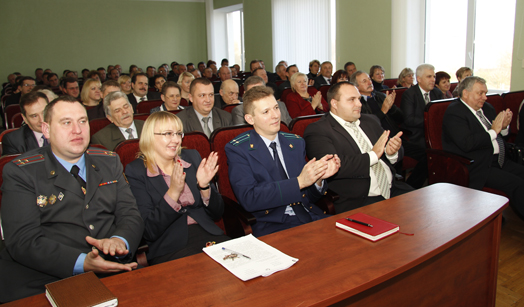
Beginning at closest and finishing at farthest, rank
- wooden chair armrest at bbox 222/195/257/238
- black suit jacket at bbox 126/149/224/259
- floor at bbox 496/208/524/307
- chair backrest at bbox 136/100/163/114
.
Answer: black suit jacket at bbox 126/149/224/259 < wooden chair armrest at bbox 222/195/257/238 < floor at bbox 496/208/524/307 < chair backrest at bbox 136/100/163/114

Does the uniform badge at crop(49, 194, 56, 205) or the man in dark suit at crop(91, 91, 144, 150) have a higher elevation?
the man in dark suit at crop(91, 91, 144, 150)

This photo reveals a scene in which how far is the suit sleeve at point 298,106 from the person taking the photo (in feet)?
16.3

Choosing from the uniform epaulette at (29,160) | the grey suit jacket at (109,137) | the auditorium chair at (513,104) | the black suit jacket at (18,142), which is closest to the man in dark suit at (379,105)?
the auditorium chair at (513,104)

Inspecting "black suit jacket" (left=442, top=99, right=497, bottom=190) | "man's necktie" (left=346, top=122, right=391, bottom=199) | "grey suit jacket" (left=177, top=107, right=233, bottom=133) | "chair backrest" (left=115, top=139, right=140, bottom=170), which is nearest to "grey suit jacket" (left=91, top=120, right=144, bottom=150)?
"grey suit jacket" (left=177, top=107, right=233, bottom=133)

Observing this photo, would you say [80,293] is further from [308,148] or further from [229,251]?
[308,148]

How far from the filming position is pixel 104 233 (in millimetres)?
1789

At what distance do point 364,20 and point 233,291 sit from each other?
8.33m

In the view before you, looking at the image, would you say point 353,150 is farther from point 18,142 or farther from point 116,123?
point 18,142

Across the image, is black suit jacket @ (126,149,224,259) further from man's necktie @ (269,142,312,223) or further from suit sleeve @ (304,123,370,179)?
suit sleeve @ (304,123,370,179)

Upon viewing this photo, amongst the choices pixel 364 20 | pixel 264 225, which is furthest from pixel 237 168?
pixel 364 20

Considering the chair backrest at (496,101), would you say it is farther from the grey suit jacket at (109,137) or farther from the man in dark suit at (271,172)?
the grey suit jacket at (109,137)

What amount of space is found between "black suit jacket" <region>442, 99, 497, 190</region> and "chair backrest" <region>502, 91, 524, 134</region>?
4.18 feet

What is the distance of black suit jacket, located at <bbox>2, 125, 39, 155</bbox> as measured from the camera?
298 centimetres

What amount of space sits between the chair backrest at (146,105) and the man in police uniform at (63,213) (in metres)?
2.82
